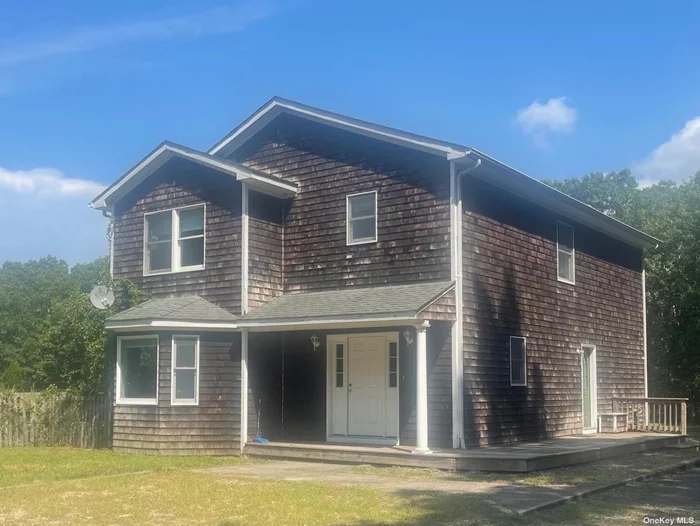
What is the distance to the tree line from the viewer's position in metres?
19.9

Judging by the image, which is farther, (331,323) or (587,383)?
(587,383)

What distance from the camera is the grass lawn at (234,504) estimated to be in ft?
29.3


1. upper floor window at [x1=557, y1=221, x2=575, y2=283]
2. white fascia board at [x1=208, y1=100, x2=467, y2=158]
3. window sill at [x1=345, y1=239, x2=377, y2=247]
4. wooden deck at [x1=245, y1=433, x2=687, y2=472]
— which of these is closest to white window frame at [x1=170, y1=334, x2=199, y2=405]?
wooden deck at [x1=245, y1=433, x2=687, y2=472]

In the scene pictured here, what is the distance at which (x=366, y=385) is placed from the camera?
16.3 meters

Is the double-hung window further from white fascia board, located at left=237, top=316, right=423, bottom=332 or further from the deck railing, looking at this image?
the deck railing

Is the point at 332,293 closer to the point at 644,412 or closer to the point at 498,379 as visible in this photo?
the point at 498,379

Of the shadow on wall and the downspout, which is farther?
the shadow on wall

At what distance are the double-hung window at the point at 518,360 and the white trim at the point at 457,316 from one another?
2.17 metres

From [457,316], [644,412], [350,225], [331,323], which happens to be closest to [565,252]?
[644,412]

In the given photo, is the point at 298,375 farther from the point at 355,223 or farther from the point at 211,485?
the point at 211,485

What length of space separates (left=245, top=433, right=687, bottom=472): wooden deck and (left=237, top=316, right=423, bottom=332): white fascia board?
2169 mm

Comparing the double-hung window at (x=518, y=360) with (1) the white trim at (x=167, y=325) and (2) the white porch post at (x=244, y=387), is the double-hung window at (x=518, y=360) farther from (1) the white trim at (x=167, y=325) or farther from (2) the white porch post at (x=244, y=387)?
(1) the white trim at (x=167, y=325)
